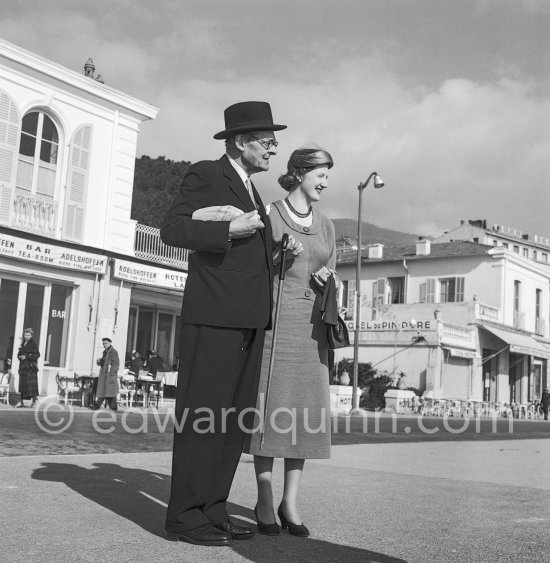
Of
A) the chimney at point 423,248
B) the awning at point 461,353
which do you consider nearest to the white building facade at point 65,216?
the awning at point 461,353

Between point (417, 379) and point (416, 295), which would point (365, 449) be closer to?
point (417, 379)

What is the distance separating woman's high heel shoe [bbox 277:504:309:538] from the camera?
3.56 meters


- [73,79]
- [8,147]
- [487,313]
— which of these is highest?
[73,79]

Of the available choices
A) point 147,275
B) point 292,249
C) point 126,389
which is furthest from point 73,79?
point 292,249

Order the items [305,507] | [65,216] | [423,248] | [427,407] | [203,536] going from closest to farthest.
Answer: [203,536]
[305,507]
[65,216]
[427,407]
[423,248]

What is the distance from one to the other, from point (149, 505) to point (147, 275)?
1853cm

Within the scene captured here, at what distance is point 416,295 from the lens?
44.2m

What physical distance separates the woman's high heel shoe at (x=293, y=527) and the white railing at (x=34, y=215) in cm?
1699

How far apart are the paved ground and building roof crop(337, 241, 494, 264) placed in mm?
36940

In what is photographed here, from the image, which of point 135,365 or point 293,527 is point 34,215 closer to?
point 135,365

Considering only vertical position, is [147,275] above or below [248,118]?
above

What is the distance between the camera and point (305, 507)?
4.38m

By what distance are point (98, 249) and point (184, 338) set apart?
18.1m

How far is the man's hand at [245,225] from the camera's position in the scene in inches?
139
